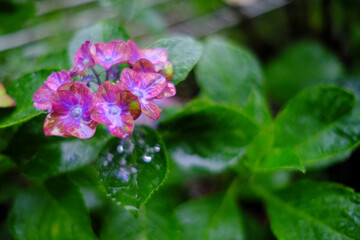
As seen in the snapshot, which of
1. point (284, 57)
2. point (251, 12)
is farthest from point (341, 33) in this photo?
point (251, 12)

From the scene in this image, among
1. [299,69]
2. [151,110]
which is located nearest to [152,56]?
[151,110]

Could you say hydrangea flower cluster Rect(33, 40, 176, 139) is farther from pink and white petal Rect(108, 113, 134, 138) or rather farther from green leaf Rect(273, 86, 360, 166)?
green leaf Rect(273, 86, 360, 166)

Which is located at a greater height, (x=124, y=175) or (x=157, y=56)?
(x=157, y=56)

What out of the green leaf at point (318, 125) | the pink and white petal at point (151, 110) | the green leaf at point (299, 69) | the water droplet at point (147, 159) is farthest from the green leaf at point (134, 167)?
the green leaf at point (299, 69)

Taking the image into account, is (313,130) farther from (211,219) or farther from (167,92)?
(167,92)

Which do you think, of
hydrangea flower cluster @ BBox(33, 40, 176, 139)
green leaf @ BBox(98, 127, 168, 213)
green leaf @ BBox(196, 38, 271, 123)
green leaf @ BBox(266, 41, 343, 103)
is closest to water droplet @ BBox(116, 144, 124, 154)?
green leaf @ BBox(98, 127, 168, 213)

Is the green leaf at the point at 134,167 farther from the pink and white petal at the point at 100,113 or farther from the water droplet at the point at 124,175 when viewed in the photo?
the pink and white petal at the point at 100,113
